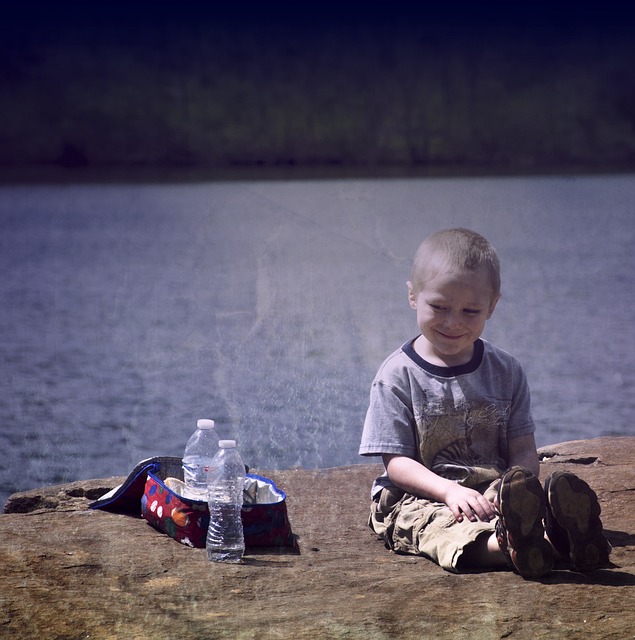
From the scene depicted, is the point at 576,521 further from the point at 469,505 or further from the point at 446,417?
the point at 446,417

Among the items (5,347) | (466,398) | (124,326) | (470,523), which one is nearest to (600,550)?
(470,523)

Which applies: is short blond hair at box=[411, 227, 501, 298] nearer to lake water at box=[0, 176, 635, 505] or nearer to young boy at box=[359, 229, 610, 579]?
young boy at box=[359, 229, 610, 579]

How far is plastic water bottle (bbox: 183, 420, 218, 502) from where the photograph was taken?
3746 millimetres

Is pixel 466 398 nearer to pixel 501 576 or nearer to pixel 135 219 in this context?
pixel 501 576

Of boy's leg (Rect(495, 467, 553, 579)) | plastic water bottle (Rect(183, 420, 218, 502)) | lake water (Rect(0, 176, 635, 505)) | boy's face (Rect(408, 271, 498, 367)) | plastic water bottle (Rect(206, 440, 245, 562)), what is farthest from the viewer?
lake water (Rect(0, 176, 635, 505))

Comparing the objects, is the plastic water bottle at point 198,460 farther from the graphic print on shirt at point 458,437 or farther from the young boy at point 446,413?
the graphic print on shirt at point 458,437

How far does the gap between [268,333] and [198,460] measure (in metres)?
6.24

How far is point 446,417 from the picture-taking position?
349 cm

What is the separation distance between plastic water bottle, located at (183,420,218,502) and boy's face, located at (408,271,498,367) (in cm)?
88

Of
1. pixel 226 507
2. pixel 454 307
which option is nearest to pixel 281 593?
pixel 226 507

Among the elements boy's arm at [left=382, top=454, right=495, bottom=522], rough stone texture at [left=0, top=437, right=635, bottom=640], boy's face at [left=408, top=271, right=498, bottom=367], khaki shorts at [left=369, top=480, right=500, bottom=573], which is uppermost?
boy's face at [left=408, top=271, right=498, bottom=367]

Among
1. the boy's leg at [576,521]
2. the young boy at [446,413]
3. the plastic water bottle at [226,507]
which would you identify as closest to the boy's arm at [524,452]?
the young boy at [446,413]

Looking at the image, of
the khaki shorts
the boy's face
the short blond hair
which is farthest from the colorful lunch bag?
the short blond hair

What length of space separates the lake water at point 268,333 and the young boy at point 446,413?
6.63 ft
